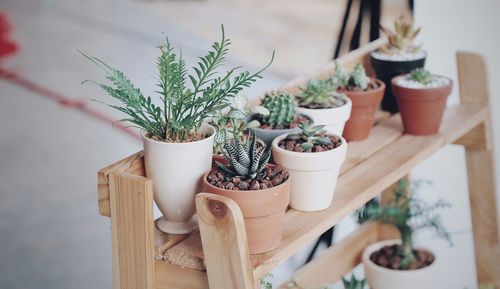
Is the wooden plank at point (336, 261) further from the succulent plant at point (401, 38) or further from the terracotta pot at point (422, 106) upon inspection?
the succulent plant at point (401, 38)

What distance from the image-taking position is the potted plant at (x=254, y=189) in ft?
4.91

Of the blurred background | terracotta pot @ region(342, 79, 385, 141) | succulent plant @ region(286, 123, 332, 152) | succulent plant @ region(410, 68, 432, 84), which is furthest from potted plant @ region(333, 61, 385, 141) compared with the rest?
the blurred background

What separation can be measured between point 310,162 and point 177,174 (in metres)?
0.26

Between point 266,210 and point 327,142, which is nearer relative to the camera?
point 266,210

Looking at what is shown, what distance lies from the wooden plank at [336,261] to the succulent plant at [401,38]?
2.18ft

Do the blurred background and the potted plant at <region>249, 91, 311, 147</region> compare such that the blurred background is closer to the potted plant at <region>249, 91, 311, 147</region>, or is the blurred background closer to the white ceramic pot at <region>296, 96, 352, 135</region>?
the white ceramic pot at <region>296, 96, 352, 135</region>

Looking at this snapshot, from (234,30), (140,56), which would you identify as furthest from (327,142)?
(234,30)

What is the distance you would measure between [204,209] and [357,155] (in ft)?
2.19

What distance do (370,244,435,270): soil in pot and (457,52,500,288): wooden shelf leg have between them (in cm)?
17

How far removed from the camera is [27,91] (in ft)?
18.4

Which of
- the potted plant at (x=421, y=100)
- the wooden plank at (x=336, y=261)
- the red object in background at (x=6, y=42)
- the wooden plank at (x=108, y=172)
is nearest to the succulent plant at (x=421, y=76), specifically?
the potted plant at (x=421, y=100)

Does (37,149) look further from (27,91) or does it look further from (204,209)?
(204,209)

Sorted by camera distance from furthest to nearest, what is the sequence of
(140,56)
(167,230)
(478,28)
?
(140,56) < (478,28) < (167,230)

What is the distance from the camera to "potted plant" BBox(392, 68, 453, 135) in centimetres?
214
